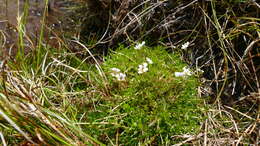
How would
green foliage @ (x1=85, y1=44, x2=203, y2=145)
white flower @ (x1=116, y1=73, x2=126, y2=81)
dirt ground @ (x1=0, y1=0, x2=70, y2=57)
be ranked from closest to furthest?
green foliage @ (x1=85, y1=44, x2=203, y2=145), white flower @ (x1=116, y1=73, x2=126, y2=81), dirt ground @ (x1=0, y1=0, x2=70, y2=57)

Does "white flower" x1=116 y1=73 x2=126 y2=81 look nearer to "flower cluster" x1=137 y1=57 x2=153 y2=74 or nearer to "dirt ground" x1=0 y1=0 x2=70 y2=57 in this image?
"flower cluster" x1=137 y1=57 x2=153 y2=74

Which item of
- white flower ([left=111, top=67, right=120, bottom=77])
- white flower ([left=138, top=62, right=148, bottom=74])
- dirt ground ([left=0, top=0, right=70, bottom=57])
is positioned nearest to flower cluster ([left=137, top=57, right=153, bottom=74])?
white flower ([left=138, top=62, right=148, bottom=74])

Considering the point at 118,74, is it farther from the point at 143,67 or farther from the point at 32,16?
the point at 32,16

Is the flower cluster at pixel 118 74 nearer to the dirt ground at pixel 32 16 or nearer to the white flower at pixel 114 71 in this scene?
the white flower at pixel 114 71

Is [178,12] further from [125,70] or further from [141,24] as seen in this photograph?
[125,70]

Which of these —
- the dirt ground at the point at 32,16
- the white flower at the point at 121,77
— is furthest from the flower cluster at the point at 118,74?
the dirt ground at the point at 32,16

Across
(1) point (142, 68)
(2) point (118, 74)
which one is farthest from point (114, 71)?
(1) point (142, 68)

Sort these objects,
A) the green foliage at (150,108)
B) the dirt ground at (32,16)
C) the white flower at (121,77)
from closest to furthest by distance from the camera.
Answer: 1. the green foliage at (150,108)
2. the white flower at (121,77)
3. the dirt ground at (32,16)

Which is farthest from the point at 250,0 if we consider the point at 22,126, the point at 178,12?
the point at 22,126

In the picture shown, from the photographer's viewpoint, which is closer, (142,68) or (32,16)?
(142,68)
